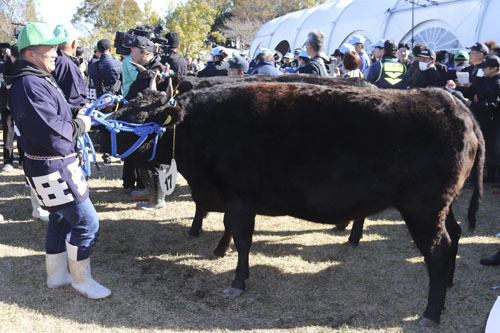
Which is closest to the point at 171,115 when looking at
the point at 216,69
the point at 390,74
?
the point at 390,74

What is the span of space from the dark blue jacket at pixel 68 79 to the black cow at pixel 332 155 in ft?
3.93

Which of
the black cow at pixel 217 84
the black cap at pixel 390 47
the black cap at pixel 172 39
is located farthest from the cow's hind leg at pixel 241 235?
the black cap at pixel 390 47

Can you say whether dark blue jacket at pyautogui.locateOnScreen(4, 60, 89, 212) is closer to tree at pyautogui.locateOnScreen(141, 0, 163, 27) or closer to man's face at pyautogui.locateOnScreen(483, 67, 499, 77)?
man's face at pyautogui.locateOnScreen(483, 67, 499, 77)

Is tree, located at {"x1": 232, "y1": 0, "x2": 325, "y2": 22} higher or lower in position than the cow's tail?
higher

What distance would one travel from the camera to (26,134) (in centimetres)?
288

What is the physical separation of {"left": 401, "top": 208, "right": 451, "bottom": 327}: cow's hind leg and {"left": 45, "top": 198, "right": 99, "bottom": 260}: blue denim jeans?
8.08 ft

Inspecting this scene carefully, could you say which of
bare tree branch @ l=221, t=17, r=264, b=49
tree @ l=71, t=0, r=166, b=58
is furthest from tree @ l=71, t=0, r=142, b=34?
bare tree branch @ l=221, t=17, r=264, b=49

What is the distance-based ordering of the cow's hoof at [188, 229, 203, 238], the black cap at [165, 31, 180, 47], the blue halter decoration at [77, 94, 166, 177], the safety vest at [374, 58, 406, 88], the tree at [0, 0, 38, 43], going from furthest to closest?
1. the tree at [0, 0, 38, 43]
2. the black cap at [165, 31, 180, 47]
3. the safety vest at [374, 58, 406, 88]
4. the cow's hoof at [188, 229, 203, 238]
5. the blue halter decoration at [77, 94, 166, 177]

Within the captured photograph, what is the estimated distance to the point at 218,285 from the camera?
3.79 metres

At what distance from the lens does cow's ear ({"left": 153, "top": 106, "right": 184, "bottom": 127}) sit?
3637 millimetres

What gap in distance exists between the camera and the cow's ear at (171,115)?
11.9 ft

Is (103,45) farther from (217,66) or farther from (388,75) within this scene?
(388,75)

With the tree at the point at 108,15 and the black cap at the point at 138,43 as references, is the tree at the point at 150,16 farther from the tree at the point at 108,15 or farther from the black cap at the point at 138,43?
the black cap at the point at 138,43

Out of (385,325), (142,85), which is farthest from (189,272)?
(142,85)
